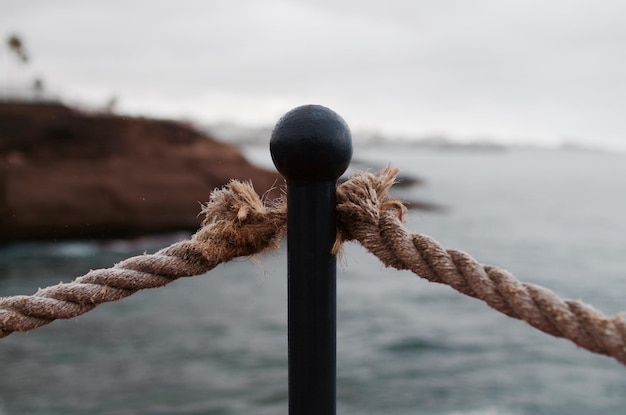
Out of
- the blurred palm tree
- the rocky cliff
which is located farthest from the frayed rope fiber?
the blurred palm tree

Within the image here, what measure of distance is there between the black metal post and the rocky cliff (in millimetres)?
27299

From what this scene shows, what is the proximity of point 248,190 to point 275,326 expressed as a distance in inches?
711

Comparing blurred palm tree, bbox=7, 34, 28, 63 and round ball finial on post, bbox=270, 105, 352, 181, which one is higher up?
blurred palm tree, bbox=7, 34, 28, 63

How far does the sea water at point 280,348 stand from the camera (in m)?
12.9

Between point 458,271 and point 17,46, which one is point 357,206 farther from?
point 17,46

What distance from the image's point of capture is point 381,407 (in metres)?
12.9

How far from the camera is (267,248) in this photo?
3.85 feet

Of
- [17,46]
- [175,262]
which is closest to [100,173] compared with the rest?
[17,46]

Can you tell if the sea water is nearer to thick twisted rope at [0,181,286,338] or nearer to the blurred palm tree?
thick twisted rope at [0,181,286,338]

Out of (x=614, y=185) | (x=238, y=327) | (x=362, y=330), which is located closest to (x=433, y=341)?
(x=362, y=330)

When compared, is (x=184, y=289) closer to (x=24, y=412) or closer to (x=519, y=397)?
(x=24, y=412)

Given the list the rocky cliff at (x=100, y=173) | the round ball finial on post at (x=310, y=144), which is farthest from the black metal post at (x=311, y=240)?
the rocky cliff at (x=100, y=173)

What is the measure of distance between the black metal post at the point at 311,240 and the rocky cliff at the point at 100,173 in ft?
89.6

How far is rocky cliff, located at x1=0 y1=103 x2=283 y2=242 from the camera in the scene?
30312 millimetres
